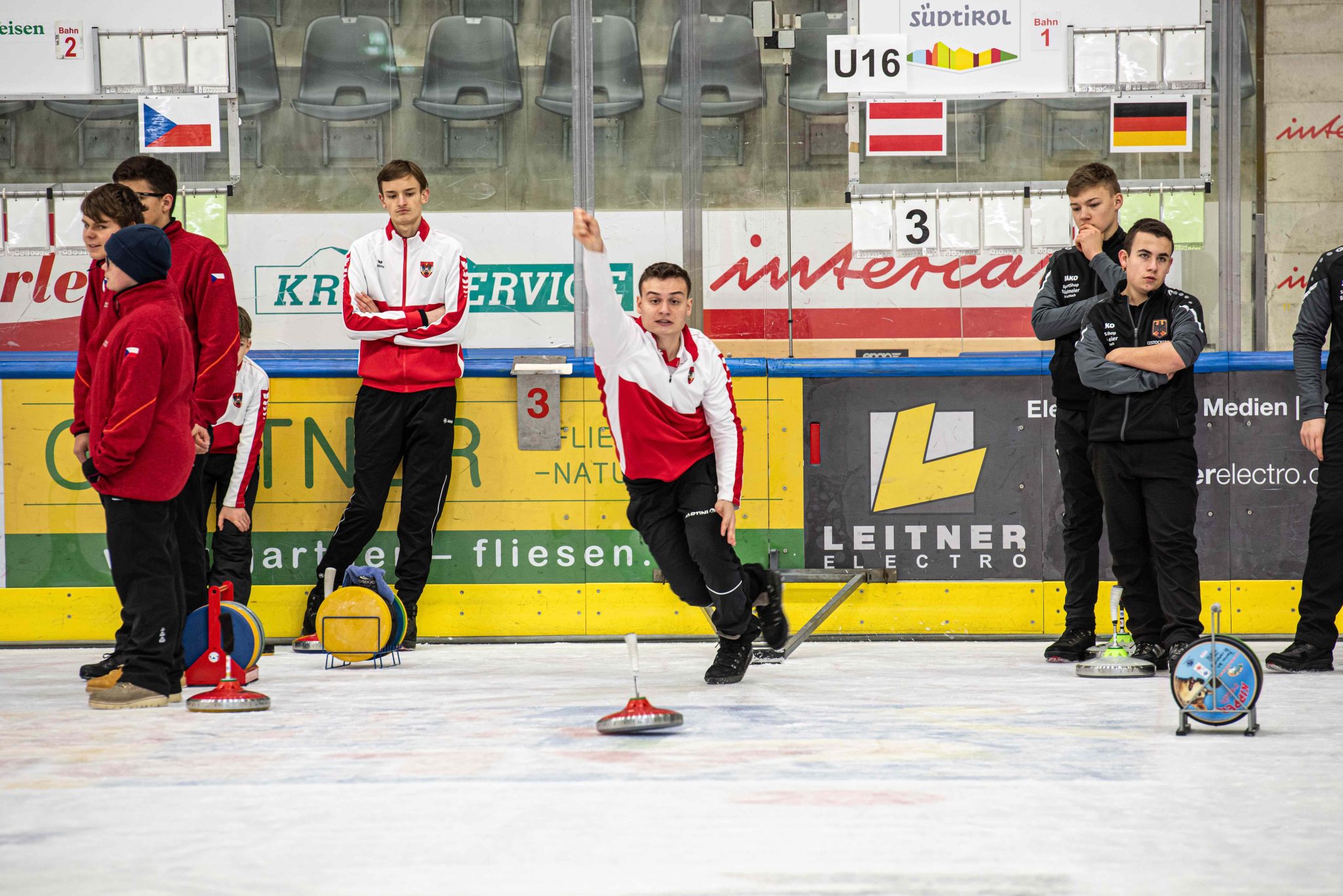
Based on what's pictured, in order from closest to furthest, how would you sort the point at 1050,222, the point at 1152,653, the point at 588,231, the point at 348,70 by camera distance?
the point at 588,231 → the point at 1152,653 → the point at 1050,222 → the point at 348,70

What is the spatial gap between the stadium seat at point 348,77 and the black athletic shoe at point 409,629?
6.61 feet

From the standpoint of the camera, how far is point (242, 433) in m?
5.41

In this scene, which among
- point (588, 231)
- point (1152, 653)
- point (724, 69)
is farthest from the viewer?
point (724, 69)

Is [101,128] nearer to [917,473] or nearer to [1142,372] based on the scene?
[917,473]

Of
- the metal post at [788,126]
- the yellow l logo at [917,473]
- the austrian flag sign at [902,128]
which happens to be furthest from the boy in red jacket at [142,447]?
the austrian flag sign at [902,128]

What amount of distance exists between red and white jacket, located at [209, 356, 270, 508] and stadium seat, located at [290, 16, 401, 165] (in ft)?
3.97

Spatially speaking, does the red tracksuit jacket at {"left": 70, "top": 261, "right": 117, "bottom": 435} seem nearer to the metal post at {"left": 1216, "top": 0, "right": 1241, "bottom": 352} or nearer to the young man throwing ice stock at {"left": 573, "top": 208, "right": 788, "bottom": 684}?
the young man throwing ice stock at {"left": 573, "top": 208, "right": 788, "bottom": 684}

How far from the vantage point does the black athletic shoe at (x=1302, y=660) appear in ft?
15.1

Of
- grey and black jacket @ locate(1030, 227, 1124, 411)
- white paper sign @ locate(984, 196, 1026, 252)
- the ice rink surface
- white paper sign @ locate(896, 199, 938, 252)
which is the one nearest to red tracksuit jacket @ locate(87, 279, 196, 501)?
the ice rink surface

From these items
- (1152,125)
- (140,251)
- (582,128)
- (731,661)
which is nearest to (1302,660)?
(731,661)

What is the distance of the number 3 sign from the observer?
19.4ft

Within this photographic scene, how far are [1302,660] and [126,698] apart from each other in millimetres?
3709

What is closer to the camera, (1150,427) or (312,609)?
(1150,427)

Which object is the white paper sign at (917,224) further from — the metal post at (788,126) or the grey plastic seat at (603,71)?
the grey plastic seat at (603,71)
